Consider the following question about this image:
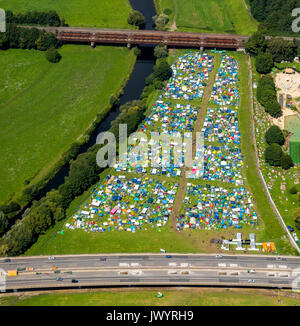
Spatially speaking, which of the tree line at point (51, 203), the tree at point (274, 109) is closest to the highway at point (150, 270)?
the tree line at point (51, 203)

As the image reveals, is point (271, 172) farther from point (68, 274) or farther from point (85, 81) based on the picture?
point (85, 81)

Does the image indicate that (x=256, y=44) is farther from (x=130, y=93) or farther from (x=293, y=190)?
(x=293, y=190)

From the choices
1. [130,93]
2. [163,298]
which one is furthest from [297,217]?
[130,93]

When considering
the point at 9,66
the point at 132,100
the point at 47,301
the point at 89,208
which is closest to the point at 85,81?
the point at 132,100

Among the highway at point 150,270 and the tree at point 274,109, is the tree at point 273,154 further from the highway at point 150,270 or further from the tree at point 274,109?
the highway at point 150,270

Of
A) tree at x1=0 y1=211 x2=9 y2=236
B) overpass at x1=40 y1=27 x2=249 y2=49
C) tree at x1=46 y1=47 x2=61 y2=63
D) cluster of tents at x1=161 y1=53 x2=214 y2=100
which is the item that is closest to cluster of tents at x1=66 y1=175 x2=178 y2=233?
tree at x1=0 y1=211 x2=9 y2=236
